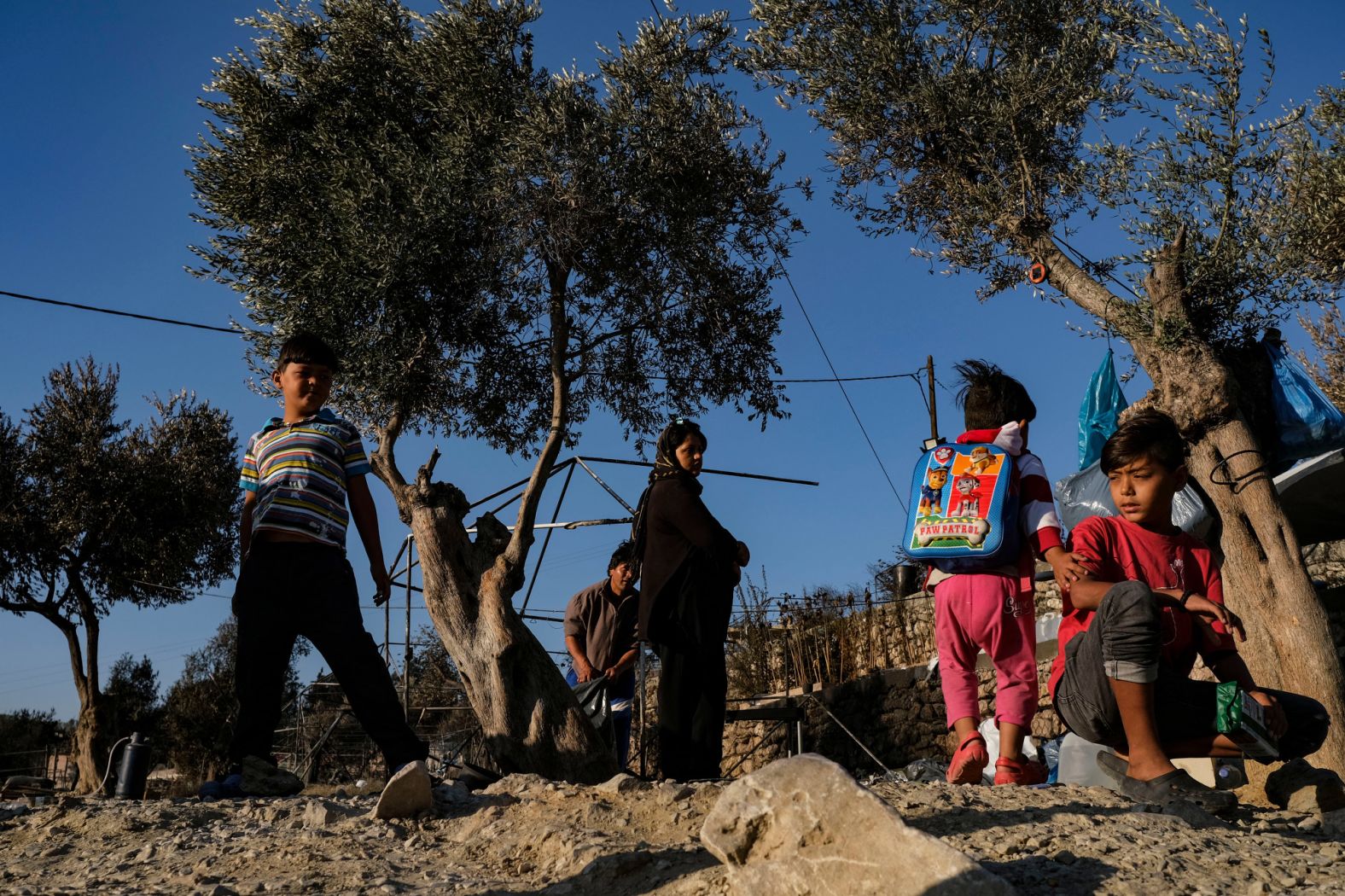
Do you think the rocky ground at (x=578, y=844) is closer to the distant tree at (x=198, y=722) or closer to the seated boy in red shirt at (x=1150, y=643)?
the seated boy in red shirt at (x=1150, y=643)

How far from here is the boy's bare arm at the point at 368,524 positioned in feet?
14.8

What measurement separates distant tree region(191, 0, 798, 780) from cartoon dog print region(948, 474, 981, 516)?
4.12 meters

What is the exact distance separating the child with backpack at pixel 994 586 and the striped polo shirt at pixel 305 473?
2.44 meters

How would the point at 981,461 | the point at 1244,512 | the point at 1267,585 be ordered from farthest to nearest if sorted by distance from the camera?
1. the point at 1244,512
2. the point at 1267,585
3. the point at 981,461

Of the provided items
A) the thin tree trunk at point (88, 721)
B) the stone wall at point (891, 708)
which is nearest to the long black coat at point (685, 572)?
the stone wall at point (891, 708)

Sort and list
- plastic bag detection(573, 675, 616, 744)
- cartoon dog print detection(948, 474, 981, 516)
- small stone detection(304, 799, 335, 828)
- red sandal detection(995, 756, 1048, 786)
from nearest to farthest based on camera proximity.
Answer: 1. small stone detection(304, 799, 335, 828)
2. red sandal detection(995, 756, 1048, 786)
3. cartoon dog print detection(948, 474, 981, 516)
4. plastic bag detection(573, 675, 616, 744)

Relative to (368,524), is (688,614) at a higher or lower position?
lower

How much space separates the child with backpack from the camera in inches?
155

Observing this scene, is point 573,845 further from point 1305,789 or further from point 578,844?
point 1305,789

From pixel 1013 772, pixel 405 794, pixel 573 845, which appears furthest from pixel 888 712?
pixel 573 845

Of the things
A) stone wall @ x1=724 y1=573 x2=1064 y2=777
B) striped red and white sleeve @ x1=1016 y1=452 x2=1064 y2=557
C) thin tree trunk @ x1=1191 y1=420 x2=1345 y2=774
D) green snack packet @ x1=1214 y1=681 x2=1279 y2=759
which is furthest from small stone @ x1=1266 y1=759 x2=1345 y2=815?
stone wall @ x1=724 y1=573 x2=1064 y2=777

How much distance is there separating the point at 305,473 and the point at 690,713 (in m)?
2.08

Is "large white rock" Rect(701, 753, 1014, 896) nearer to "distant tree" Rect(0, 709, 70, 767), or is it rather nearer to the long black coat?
the long black coat

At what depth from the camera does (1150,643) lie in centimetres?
322
